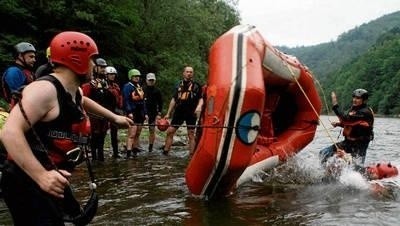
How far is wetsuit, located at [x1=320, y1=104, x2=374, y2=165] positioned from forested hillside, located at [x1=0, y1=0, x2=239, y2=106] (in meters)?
10.4

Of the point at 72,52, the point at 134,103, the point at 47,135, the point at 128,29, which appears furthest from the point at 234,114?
the point at 128,29

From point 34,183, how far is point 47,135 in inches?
10.4

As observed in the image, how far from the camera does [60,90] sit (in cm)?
282

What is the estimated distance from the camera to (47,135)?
2.84m

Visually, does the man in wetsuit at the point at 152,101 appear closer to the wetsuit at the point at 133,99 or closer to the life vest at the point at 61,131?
the wetsuit at the point at 133,99

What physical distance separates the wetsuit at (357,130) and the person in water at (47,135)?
20.0ft

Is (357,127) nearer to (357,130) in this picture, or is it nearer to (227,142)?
(357,130)

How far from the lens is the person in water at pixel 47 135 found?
2619 millimetres

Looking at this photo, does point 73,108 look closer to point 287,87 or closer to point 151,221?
point 151,221

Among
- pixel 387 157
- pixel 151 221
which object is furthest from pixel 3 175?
pixel 387 157

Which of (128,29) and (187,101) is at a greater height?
(128,29)

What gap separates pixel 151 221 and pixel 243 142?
146 centimetres

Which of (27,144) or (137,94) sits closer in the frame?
(27,144)

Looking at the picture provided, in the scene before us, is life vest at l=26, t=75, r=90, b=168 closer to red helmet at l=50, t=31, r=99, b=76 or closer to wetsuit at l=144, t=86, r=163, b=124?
red helmet at l=50, t=31, r=99, b=76
